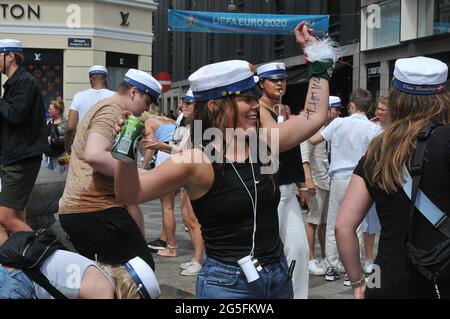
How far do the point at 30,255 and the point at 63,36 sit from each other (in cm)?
1387

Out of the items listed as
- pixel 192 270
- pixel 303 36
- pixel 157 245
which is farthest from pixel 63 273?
pixel 157 245

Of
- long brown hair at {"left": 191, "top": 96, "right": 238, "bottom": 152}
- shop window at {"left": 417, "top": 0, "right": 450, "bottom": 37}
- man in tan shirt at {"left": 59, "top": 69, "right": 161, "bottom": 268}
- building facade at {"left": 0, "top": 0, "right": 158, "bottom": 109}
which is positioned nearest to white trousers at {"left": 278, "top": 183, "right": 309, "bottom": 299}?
man in tan shirt at {"left": 59, "top": 69, "right": 161, "bottom": 268}

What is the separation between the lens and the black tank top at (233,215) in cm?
264

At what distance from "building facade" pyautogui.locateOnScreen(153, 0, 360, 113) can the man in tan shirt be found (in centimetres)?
273

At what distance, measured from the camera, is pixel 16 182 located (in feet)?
16.3

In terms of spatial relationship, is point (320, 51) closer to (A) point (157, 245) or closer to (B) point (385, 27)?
(A) point (157, 245)

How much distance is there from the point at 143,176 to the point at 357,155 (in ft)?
12.9

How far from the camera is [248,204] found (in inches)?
105

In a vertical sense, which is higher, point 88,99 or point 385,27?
point 385,27

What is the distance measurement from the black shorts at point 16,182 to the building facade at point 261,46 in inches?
120

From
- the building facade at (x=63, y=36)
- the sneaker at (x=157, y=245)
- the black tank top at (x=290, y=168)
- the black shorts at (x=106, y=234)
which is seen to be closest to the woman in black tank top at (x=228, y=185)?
the black shorts at (x=106, y=234)

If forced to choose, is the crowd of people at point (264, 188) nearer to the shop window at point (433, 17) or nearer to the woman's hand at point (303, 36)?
the woman's hand at point (303, 36)

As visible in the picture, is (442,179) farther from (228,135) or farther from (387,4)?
(387,4)
